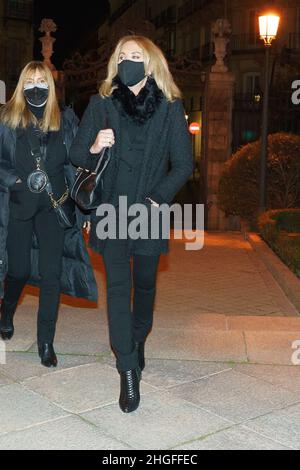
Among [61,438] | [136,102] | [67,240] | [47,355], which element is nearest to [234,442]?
[61,438]

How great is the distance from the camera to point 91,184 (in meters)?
4.01

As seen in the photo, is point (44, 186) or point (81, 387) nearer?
point (81, 387)

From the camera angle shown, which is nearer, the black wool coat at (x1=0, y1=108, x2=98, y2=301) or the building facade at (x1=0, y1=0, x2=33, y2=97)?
the black wool coat at (x1=0, y1=108, x2=98, y2=301)

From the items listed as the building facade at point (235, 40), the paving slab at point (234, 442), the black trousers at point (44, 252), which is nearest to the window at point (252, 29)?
the building facade at point (235, 40)

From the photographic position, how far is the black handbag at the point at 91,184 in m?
3.99

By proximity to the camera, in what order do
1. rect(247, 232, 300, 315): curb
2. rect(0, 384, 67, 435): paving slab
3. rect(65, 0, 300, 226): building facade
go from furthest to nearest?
rect(65, 0, 300, 226): building facade, rect(247, 232, 300, 315): curb, rect(0, 384, 67, 435): paving slab

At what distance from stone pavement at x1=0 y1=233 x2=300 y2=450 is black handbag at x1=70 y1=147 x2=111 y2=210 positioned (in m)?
1.14

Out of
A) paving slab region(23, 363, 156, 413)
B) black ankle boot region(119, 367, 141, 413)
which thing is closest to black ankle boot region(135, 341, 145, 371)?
paving slab region(23, 363, 156, 413)

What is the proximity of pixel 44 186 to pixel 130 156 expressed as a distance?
0.86m

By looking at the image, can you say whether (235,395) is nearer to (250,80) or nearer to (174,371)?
(174,371)

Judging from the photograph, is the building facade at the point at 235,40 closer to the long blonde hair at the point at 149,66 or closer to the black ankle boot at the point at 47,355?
the black ankle boot at the point at 47,355

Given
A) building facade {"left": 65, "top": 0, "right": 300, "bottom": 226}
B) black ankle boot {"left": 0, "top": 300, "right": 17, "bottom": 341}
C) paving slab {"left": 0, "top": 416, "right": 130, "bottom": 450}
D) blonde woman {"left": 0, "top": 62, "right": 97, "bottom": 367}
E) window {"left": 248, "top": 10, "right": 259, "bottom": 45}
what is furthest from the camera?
window {"left": 248, "top": 10, "right": 259, "bottom": 45}

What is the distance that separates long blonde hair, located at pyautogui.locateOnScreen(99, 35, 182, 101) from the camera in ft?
13.3

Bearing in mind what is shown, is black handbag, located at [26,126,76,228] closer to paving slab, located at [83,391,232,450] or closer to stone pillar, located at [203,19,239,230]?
paving slab, located at [83,391,232,450]
